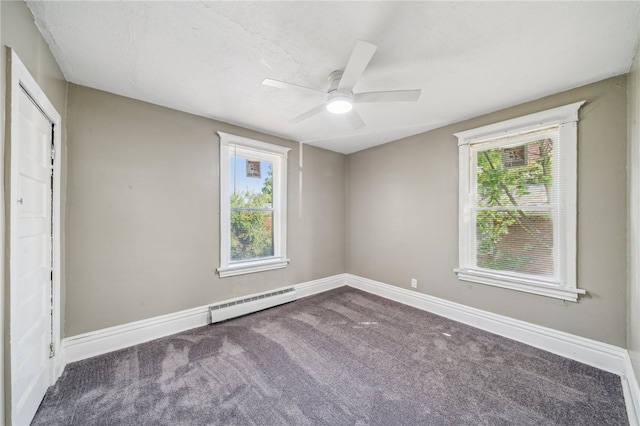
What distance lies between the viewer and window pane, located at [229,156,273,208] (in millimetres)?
3258

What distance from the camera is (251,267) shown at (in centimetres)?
330

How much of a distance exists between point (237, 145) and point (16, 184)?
211 cm

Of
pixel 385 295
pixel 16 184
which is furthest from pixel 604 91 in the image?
pixel 16 184

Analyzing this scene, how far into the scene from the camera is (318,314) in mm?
3182

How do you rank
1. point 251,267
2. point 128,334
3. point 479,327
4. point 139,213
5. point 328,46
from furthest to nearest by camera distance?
point 251,267, point 479,327, point 139,213, point 128,334, point 328,46

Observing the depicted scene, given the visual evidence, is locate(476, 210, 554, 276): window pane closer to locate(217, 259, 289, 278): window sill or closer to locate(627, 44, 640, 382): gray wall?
locate(627, 44, 640, 382): gray wall

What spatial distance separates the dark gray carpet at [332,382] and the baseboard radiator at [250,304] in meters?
0.22

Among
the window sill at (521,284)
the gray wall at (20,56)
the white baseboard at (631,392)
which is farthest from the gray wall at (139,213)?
the white baseboard at (631,392)

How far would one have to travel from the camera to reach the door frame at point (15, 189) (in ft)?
4.04

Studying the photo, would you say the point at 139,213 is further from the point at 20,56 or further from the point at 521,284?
the point at 521,284

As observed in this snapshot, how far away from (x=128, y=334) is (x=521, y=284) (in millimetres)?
3978

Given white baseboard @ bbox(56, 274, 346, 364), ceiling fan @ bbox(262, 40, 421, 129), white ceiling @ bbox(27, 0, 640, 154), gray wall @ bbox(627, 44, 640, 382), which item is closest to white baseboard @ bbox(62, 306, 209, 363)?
white baseboard @ bbox(56, 274, 346, 364)

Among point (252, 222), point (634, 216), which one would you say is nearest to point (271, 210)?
point (252, 222)

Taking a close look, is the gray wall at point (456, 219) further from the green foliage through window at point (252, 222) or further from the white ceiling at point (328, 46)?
the green foliage through window at point (252, 222)
